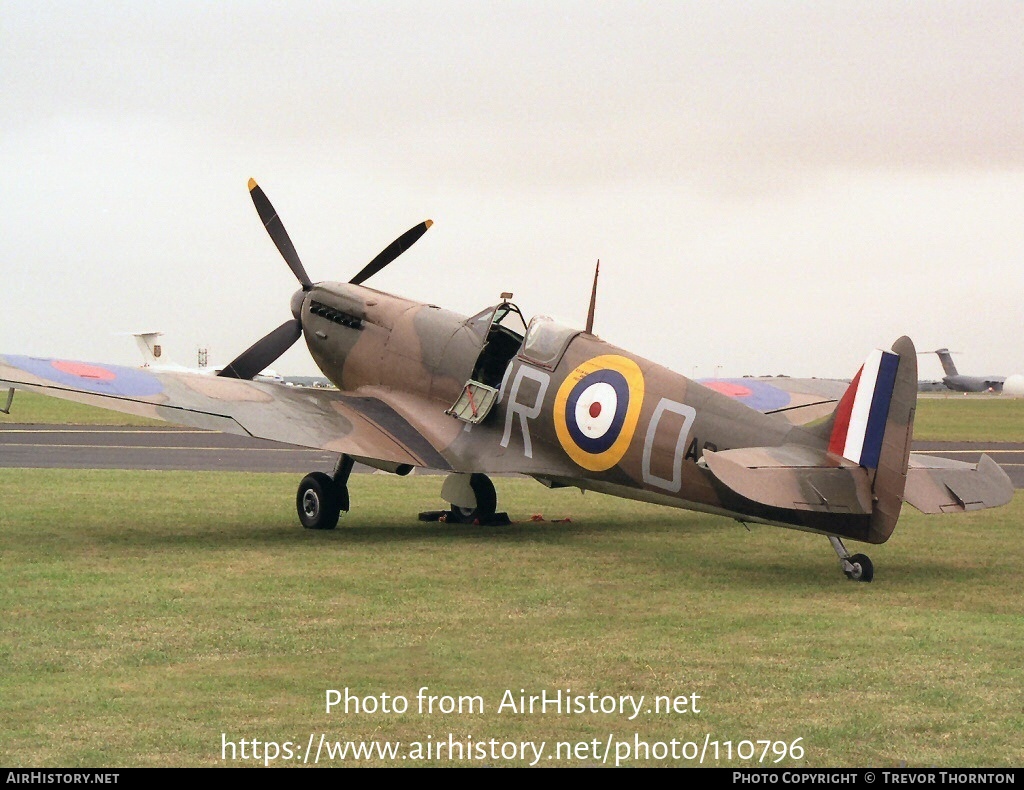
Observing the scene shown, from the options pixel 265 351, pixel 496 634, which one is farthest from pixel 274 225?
pixel 496 634

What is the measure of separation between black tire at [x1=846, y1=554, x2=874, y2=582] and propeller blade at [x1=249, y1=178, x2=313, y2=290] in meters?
9.64

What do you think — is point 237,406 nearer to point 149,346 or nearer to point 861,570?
point 861,570

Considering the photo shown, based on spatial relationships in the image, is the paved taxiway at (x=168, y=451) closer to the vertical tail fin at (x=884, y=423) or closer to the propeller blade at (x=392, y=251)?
the propeller blade at (x=392, y=251)

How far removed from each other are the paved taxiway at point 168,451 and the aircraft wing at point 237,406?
305 inches

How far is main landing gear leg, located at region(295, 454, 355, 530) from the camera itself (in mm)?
14977

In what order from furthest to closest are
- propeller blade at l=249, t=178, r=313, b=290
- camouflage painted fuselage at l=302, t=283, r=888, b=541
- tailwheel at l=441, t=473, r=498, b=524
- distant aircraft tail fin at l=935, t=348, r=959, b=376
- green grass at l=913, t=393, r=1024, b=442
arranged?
distant aircraft tail fin at l=935, t=348, r=959, b=376, green grass at l=913, t=393, r=1024, b=442, propeller blade at l=249, t=178, r=313, b=290, tailwheel at l=441, t=473, r=498, b=524, camouflage painted fuselage at l=302, t=283, r=888, b=541

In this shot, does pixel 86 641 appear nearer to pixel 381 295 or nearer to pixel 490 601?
pixel 490 601

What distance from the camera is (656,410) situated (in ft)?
41.2

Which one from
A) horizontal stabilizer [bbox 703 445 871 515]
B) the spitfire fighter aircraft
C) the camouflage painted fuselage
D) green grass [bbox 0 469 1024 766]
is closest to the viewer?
green grass [bbox 0 469 1024 766]

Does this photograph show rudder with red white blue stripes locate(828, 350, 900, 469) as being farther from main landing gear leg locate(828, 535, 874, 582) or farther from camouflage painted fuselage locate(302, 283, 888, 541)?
main landing gear leg locate(828, 535, 874, 582)

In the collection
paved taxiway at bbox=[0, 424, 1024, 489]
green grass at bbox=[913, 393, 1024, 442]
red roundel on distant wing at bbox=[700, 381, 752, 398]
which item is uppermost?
red roundel on distant wing at bbox=[700, 381, 752, 398]

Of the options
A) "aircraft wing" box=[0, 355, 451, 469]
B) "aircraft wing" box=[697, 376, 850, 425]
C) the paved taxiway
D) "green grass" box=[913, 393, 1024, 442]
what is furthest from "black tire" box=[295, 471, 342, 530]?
"green grass" box=[913, 393, 1024, 442]

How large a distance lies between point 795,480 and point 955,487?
1.86 m

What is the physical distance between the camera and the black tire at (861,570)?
11.4m
